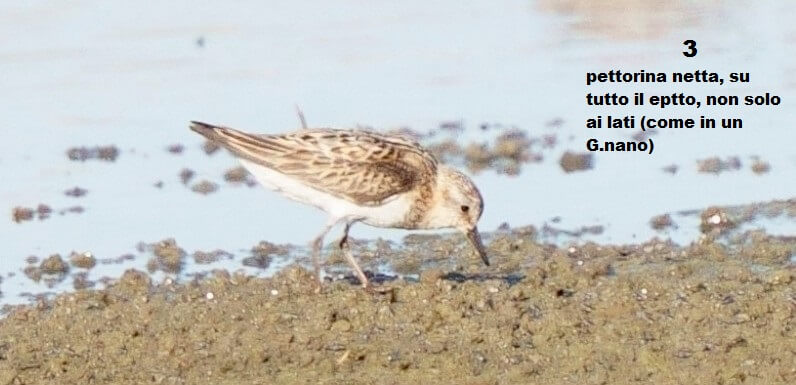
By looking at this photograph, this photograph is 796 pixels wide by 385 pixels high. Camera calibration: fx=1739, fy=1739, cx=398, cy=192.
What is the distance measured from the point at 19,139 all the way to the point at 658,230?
621cm

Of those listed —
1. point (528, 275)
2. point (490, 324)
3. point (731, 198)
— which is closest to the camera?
point (490, 324)

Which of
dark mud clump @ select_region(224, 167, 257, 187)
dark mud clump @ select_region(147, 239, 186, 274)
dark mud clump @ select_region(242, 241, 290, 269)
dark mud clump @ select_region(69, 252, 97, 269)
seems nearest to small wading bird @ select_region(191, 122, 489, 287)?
dark mud clump @ select_region(242, 241, 290, 269)

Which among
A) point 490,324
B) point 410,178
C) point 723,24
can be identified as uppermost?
point 723,24

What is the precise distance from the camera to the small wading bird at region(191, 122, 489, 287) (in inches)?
417

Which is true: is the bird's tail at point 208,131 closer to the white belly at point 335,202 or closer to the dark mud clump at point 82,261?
the white belly at point 335,202

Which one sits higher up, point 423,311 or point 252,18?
point 252,18

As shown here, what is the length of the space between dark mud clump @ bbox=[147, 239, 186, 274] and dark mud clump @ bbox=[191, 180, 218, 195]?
1.92 m

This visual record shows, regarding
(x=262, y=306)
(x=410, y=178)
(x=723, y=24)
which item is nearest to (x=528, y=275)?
(x=410, y=178)

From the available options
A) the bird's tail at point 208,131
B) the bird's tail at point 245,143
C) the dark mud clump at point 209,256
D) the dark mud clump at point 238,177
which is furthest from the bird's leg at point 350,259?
the dark mud clump at point 238,177

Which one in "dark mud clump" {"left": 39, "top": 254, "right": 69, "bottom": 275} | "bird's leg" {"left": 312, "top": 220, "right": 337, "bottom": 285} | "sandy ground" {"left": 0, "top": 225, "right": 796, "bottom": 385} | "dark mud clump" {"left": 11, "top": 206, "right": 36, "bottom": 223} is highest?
"dark mud clump" {"left": 11, "top": 206, "right": 36, "bottom": 223}

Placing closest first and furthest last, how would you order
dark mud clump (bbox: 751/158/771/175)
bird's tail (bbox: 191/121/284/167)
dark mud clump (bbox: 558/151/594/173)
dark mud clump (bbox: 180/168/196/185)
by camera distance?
1. bird's tail (bbox: 191/121/284/167)
2. dark mud clump (bbox: 751/158/771/175)
3. dark mud clump (bbox: 180/168/196/185)
4. dark mud clump (bbox: 558/151/594/173)

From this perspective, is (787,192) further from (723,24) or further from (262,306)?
(723,24)

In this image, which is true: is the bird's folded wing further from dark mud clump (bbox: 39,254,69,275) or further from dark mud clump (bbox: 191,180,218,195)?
dark mud clump (bbox: 191,180,218,195)

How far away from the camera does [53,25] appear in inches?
790
